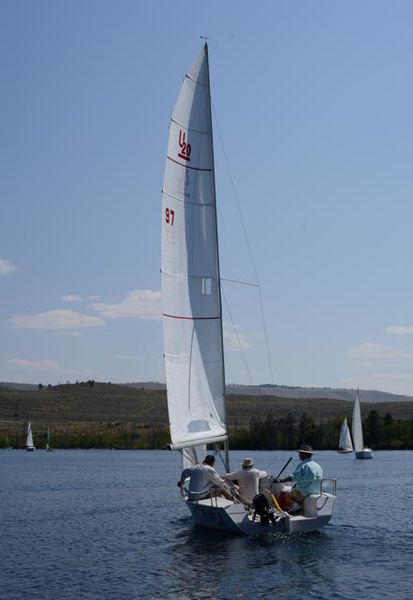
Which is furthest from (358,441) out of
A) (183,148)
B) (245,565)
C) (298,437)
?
(245,565)

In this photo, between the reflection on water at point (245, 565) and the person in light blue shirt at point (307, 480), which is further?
the person in light blue shirt at point (307, 480)

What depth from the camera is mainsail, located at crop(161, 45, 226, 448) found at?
2905cm

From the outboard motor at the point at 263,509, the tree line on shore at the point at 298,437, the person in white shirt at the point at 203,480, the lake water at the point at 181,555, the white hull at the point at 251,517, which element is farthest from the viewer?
the tree line on shore at the point at 298,437

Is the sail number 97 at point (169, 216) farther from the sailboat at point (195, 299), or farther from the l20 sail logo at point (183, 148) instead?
the l20 sail logo at point (183, 148)

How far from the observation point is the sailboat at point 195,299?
93.8 feet

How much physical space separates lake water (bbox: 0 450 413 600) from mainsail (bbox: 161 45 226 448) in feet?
13.8

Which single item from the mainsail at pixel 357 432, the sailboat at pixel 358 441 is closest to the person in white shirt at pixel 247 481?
the sailboat at pixel 358 441

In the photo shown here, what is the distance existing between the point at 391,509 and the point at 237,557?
661 inches

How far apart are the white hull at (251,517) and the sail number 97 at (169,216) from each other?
9273 millimetres

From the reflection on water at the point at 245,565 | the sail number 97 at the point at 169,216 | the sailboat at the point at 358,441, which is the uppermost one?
the sail number 97 at the point at 169,216

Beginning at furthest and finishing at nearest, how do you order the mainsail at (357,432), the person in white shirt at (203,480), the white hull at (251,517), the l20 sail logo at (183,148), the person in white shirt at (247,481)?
the mainsail at (357,432) → the l20 sail logo at (183,148) → the person in white shirt at (203,480) → the person in white shirt at (247,481) → the white hull at (251,517)

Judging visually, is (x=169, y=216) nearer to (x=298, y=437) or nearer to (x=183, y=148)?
(x=183, y=148)

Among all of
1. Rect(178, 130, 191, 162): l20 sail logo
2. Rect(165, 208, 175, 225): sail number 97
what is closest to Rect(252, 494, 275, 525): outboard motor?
Rect(165, 208, 175, 225): sail number 97

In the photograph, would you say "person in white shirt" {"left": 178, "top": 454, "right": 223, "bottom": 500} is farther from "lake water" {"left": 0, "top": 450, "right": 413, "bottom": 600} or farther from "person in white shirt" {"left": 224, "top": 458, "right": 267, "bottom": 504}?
"lake water" {"left": 0, "top": 450, "right": 413, "bottom": 600}
